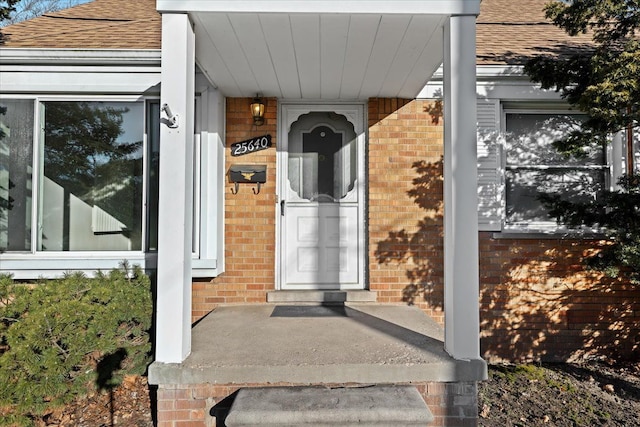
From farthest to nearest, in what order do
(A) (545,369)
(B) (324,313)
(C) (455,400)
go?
(A) (545,369), (B) (324,313), (C) (455,400)

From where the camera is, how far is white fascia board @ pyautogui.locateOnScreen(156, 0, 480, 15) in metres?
2.91

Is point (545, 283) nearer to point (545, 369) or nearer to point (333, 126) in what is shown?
point (545, 369)

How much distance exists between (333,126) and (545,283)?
2981 millimetres

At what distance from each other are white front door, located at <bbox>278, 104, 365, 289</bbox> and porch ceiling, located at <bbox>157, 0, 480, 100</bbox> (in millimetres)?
418

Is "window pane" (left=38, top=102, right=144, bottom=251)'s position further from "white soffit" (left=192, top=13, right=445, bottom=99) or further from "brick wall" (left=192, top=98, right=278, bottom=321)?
"white soffit" (left=192, top=13, right=445, bottom=99)

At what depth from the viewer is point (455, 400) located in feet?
9.59

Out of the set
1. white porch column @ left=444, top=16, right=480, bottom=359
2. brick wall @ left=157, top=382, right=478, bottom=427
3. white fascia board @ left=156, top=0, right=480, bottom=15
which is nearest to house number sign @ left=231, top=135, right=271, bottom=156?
white fascia board @ left=156, top=0, right=480, bottom=15

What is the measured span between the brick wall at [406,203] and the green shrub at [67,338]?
2.49 m

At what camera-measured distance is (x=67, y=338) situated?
3.29m

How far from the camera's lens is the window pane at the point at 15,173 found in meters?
4.40

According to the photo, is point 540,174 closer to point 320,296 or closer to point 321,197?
point 321,197

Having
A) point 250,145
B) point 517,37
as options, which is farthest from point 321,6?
point 517,37

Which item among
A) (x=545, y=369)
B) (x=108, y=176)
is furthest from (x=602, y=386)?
(x=108, y=176)

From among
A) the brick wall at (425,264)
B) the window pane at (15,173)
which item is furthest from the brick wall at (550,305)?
the window pane at (15,173)
